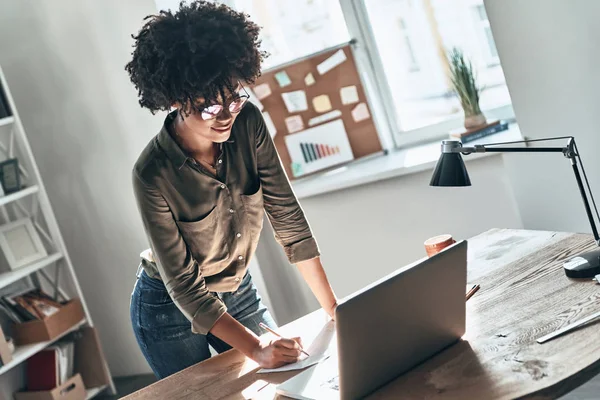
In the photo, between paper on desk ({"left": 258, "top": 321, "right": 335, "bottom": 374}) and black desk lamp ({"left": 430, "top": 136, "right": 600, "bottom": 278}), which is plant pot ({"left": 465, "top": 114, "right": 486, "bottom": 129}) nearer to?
black desk lamp ({"left": 430, "top": 136, "right": 600, "bottom": 278})

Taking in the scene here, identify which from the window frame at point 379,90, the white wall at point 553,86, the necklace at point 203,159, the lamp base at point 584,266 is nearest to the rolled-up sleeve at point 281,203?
the necklace at point 203,159

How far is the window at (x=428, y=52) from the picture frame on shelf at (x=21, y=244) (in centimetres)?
188

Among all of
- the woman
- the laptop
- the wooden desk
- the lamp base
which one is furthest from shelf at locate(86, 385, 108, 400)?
the lamp base

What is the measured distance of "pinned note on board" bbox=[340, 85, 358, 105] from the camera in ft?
11.2

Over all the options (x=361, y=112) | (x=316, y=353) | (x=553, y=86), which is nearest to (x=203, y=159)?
(x=316, y=353)

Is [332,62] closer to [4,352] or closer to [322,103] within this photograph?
[322,103]

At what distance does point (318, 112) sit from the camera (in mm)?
3490

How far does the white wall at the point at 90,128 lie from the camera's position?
12.2 feet

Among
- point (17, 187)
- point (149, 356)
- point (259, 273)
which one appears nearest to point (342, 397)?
point (149, 356)

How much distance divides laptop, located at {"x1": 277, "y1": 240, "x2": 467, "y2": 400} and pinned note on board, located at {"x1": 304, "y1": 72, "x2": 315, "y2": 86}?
2.01 meters

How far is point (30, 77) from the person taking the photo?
402 cm

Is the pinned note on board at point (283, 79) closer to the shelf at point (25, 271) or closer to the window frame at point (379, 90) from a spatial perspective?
the window frame at point (379, 90)

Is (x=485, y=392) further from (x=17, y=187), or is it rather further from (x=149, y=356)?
(x=17, y=187)

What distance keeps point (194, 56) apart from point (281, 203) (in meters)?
0.53
